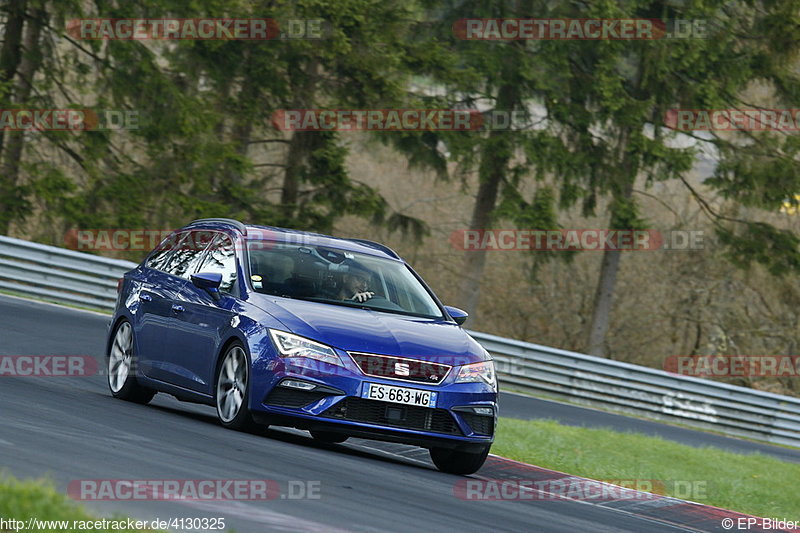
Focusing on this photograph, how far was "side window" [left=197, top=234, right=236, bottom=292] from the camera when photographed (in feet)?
36.0

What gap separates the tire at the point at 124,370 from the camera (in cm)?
1197

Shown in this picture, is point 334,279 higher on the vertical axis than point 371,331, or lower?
higher

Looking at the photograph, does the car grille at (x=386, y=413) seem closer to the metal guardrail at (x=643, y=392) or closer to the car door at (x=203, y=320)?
the car door at (x=203, y=320)

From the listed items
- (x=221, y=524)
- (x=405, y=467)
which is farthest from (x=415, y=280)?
(x=221, y=524)

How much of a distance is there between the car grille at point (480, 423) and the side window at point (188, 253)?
9.28 feet

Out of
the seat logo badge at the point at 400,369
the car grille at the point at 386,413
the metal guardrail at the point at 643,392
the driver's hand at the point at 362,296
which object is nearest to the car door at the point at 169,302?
the driver's hand at the point at 362,296

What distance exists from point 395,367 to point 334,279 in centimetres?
141

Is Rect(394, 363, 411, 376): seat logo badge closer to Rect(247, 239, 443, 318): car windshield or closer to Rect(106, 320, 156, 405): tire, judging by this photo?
Rect(247, 239, 443, 318): car windshield

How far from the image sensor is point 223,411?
10.5m

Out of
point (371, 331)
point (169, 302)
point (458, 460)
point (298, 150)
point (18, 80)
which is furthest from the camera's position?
point (298, 150)

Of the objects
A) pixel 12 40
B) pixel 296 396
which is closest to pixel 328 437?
pixel 296 396

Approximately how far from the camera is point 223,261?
11258 millimetres

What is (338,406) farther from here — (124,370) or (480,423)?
(124,370)

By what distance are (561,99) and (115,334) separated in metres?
19.5
